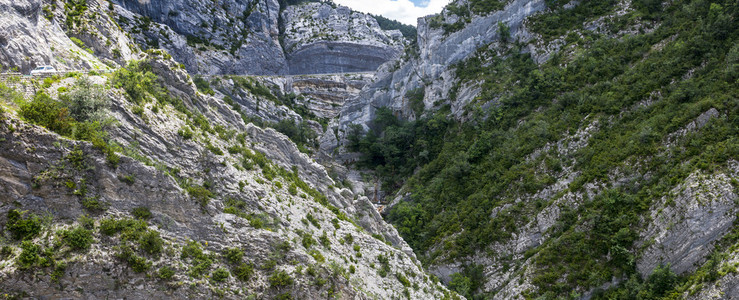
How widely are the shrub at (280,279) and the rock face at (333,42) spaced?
7908 cm

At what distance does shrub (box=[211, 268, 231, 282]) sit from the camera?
16.1 m

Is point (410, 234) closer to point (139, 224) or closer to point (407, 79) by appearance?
point (139, 224)

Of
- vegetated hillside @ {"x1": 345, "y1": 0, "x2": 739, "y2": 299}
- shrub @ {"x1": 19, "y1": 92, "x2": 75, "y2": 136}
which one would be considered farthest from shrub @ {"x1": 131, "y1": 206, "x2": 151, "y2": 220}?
vegetated hillside @ {"x1": 345, "y1": 0, "x2": 739, "y2": 299}

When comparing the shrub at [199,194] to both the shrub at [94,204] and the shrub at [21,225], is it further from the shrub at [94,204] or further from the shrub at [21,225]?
the shrub at [21,225]

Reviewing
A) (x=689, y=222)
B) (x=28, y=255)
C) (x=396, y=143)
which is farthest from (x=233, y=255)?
(x=396, y=143)

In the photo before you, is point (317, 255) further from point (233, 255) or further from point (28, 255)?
point (28, 255)

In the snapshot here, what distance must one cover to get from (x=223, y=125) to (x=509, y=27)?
47137mm

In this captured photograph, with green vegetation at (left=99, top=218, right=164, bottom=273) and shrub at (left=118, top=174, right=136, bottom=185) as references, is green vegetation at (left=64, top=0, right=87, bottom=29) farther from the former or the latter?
green vegetation at (left=99, top=218, right=164, bottom=273)

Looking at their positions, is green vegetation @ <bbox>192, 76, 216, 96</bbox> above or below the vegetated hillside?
above

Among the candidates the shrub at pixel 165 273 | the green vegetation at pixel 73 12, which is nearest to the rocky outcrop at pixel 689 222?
the shrub at pixel 165 273

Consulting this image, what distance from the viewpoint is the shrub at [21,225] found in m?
13.2

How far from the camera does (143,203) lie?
627 inches

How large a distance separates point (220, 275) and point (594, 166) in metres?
29.1

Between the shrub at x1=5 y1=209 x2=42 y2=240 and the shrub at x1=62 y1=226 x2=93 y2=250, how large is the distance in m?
0.91
